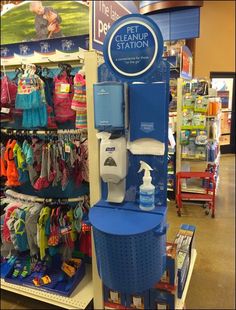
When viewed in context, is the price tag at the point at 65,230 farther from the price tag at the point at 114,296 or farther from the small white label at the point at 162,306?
the small white label at the point at 162,306

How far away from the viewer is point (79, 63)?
221cm

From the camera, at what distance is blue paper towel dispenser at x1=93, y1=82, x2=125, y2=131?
143 cm

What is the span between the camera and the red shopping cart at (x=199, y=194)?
12.8 feet

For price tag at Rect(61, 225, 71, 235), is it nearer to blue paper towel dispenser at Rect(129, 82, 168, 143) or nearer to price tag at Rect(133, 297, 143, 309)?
price tag at Rect(133, 297, 143, 309)

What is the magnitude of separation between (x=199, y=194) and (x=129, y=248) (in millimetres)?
3018

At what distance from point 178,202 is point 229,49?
5297mm

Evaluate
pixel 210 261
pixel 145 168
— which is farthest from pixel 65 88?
pixel 210 261

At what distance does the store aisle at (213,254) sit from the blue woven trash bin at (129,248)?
1.12 m

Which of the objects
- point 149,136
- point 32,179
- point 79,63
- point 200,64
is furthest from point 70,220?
point 200,64

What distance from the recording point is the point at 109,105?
145 centimetres

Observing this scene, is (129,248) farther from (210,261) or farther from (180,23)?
(180,23)

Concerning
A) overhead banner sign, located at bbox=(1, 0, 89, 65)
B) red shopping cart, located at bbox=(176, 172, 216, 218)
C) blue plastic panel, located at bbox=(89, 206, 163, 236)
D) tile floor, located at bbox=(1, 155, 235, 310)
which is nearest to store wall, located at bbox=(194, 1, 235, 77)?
tile floor, located at bbox=(1, 155, 235, 310)

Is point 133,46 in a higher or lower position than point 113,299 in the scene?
higher

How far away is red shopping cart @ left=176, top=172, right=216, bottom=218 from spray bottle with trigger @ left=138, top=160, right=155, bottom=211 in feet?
8.20
